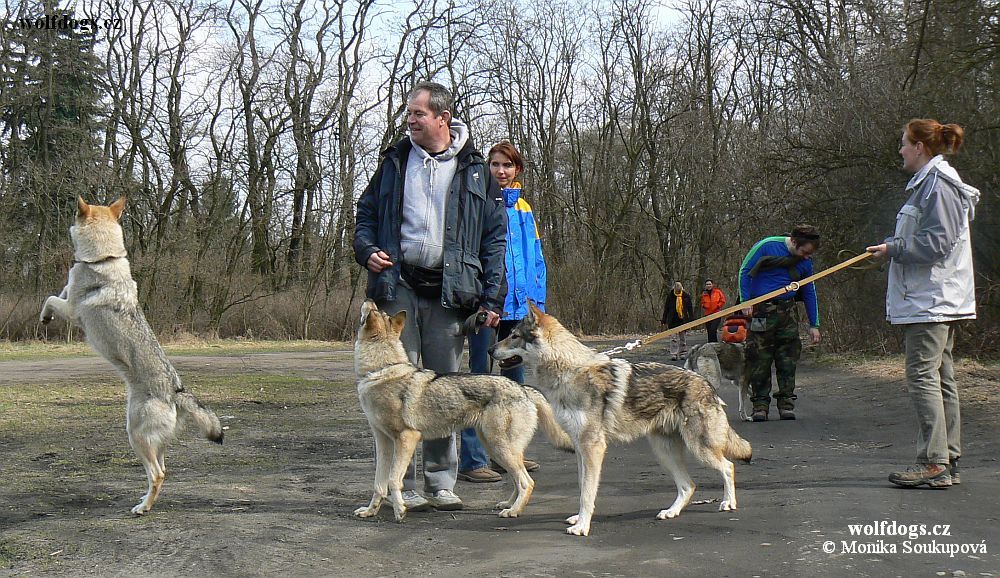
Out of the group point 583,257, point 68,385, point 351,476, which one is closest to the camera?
point 351,476

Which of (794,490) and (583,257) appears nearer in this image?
(794,490)

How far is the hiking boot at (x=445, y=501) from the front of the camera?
5.96 meters

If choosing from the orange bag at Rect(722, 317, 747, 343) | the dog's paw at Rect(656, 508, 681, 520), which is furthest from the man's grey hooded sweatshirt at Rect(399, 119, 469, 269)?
the orange bag at Rect(722, 317, 747, 343)

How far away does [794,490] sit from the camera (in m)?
6.24

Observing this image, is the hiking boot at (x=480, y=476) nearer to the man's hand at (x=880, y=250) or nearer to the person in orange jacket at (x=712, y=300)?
the man's hand at (x=880, y=250)

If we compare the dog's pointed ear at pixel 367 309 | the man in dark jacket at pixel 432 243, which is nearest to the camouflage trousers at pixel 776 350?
the man in dark jacket at pixel 432 243

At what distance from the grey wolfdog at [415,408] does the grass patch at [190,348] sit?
18704 mm

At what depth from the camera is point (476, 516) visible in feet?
19.0

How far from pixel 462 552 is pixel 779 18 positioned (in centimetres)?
2466

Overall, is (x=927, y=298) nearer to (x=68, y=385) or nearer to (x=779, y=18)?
(x=68, y=385)

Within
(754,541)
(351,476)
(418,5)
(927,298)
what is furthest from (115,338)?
Answer: (418,5)

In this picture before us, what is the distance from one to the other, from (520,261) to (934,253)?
3067 millimetres

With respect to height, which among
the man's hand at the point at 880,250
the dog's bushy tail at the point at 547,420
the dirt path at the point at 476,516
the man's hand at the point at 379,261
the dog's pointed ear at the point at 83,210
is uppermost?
the dog's pointed ear at the point at 83,210

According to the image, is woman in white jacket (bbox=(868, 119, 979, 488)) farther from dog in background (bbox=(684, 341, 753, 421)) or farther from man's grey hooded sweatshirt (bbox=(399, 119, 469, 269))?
dog in background (bbox=(684, 341, 753, 421))
